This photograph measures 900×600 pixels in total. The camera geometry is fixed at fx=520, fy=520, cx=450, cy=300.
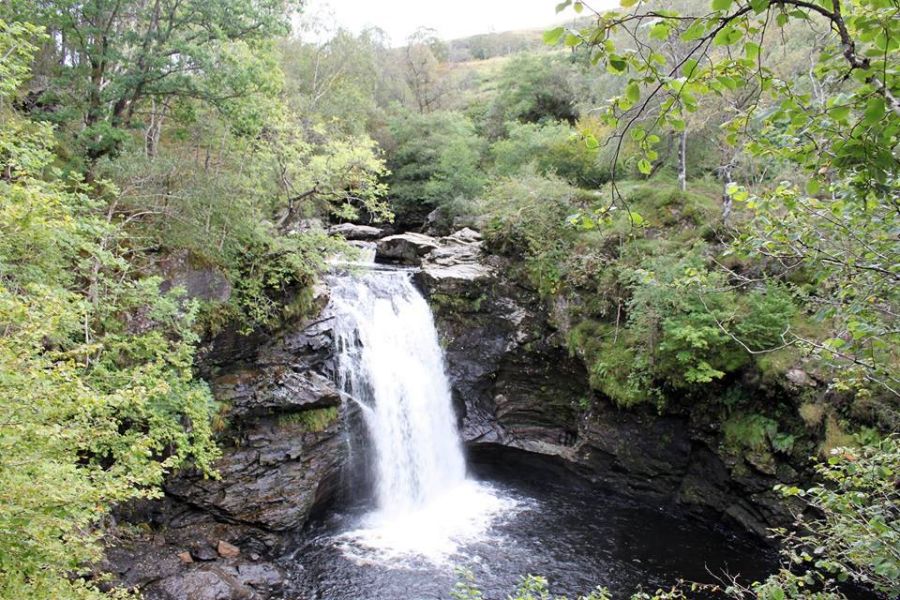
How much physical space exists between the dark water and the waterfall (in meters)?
1.53

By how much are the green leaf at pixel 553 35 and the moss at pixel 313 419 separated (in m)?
10.7

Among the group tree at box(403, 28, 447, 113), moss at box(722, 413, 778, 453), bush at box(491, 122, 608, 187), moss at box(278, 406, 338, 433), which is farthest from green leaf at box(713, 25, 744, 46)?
tree at box(403, 28, 447, 113)

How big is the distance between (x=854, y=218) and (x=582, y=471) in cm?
1147

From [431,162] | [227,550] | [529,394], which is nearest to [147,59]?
[227,550]

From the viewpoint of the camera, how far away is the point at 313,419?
1164 centimetres

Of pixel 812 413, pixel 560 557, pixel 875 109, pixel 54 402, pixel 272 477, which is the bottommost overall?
pixel 560 557

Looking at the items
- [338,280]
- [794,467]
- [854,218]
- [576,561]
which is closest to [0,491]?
[854,218]

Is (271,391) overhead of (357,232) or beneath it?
beneath

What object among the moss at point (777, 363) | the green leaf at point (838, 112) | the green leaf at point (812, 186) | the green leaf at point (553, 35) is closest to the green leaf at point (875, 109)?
the green leaf at point (838, 112)

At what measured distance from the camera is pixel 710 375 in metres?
11.2

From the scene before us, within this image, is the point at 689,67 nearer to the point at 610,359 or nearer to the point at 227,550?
the point at 227,550

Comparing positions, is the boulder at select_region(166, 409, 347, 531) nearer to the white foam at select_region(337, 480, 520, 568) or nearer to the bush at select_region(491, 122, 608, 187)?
the white foam at select_region(337, 480, 520, 568)

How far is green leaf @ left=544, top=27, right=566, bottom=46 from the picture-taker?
2102mm

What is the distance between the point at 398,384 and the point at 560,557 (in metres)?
5.57
